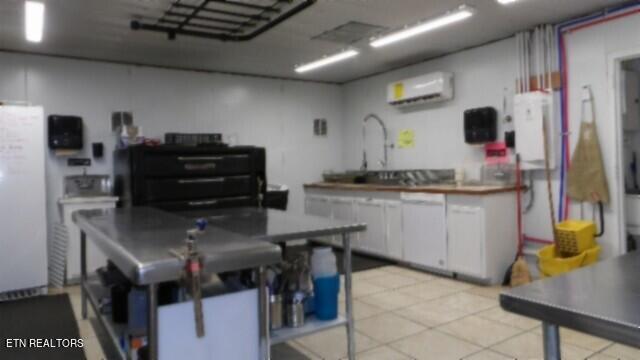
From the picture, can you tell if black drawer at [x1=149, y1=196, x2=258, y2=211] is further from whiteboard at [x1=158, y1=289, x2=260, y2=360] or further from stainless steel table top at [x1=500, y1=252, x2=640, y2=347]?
stainless steel table top at [x1=500, y1=252, x2=640, y2=347]

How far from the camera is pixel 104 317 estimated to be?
2.62 meters

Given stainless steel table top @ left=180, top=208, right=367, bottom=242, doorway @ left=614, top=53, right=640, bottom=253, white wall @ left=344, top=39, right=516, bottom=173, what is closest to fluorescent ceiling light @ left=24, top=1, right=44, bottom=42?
stainless steel table top @ left=180, top=208, right=367, bottom=242

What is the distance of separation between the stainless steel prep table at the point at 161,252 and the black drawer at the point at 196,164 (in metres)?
2.13

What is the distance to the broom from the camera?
13.7ft

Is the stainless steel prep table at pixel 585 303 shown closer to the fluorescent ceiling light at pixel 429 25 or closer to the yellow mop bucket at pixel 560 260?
the yellow mop bucket at pixel 560 260

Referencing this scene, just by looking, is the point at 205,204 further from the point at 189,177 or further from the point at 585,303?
the point at 585,303

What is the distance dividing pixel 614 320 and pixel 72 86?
562 cm

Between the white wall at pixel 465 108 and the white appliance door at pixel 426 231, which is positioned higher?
the white wall at pixel 465 108

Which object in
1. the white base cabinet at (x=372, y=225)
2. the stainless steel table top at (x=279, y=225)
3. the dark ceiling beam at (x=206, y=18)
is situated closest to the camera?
the stainless steel table top at (x=279, y=225)

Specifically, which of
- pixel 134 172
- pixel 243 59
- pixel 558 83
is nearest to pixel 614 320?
pixel 558 83

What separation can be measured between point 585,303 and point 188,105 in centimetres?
553

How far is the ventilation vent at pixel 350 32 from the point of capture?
4.29 meters

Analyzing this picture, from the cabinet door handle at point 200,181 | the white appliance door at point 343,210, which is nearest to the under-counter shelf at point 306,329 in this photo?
the cabinet door handle at point 200,181

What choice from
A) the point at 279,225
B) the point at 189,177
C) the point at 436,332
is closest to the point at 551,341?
the point at 279,225
